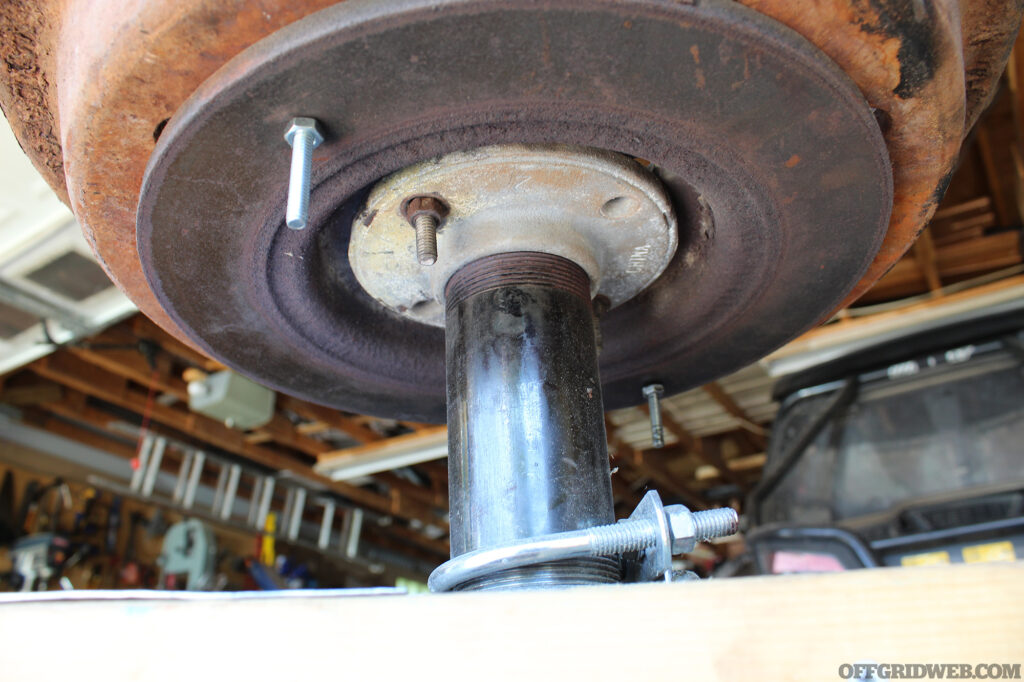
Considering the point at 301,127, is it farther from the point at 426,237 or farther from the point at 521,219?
the point at 521,219

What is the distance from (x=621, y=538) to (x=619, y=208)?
467mm

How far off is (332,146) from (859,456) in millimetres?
2733

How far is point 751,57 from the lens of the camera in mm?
749

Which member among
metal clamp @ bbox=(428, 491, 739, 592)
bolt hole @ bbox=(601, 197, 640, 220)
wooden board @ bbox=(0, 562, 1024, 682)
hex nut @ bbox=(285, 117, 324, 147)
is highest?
bolt hole @ bbox=(601, 197, 640, 220)

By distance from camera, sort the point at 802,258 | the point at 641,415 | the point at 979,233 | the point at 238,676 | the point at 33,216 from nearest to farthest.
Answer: the point at 238,676 → the point at 802,258 → the point at 33,216 → the point at 979,233 → the point at 641,415

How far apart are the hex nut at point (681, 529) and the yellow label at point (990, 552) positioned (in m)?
2.04

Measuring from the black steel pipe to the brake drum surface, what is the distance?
0.68 ft

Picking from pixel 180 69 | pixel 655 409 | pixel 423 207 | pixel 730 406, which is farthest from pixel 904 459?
pixel 180 69

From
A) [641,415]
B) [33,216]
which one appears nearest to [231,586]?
[641,415]

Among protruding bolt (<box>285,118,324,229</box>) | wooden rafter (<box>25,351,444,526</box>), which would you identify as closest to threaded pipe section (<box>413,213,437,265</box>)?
protruding bolt (<box>285,118,324,229</box>)

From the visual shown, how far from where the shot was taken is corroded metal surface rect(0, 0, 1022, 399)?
0.73m

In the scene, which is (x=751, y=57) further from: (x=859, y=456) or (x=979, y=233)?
(x=979, y=233)

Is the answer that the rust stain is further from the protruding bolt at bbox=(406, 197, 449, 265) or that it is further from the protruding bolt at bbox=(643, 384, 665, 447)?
the protruding bolt at bbox=(643, 384, 665, 447)

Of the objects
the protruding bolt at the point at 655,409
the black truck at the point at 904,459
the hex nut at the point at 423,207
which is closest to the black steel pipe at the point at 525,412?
the hex nut at the point at 423,207
